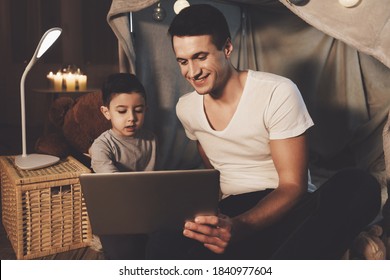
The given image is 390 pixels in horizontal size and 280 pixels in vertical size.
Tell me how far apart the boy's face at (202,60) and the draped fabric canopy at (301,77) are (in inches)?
22.1

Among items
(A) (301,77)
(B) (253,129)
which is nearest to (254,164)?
(B) (253,129)

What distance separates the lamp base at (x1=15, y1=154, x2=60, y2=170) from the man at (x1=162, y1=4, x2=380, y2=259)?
528mm

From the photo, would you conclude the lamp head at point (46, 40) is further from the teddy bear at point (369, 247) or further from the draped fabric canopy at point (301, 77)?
the teddy bear at point (369, 247)

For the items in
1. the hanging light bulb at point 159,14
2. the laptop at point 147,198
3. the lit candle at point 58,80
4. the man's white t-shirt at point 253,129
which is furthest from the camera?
the lit candle at point 58,80

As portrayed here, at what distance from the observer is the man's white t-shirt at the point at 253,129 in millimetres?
1221

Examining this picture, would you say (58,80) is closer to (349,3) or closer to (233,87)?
(233,87)

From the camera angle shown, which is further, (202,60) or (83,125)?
(83,125)

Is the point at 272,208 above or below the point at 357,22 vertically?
below

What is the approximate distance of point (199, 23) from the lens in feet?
4.05

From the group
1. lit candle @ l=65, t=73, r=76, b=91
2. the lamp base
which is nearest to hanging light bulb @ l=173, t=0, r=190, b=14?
the lamp base

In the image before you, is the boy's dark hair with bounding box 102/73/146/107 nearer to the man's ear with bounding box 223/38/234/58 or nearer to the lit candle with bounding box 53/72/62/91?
the man's ear with bounding box 223/38/234/58

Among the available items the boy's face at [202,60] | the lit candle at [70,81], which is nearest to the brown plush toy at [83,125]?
the boy's face at [202,60]

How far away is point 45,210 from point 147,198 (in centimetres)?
68
